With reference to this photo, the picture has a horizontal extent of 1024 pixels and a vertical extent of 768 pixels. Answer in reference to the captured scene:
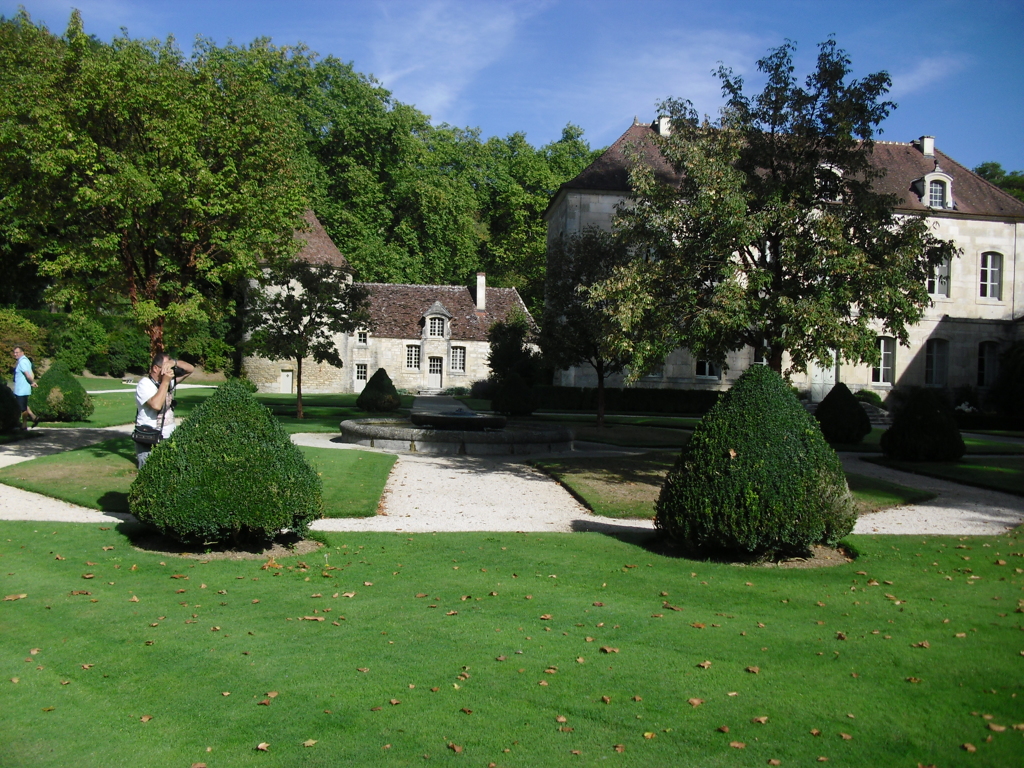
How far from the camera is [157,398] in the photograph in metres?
9.45

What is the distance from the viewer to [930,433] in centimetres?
1802

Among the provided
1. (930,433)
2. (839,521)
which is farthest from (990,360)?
(839,521)

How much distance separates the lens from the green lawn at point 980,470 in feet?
48.6

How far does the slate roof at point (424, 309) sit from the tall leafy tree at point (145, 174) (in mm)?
34390

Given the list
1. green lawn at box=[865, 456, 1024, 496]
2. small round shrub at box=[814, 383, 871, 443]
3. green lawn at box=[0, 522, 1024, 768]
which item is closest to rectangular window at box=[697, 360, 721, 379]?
small round shrub at box=[814, 383, 871, 443]

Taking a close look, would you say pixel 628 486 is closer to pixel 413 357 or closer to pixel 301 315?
pixel 301 315

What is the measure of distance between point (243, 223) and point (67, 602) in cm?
712

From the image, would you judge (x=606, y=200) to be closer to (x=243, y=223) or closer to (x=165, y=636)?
(x=243, y=223)

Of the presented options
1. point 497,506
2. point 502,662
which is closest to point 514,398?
point 497,506

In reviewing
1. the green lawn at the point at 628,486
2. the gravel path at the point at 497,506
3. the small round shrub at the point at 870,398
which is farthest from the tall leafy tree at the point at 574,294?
the small round shrub at the point at 870,398

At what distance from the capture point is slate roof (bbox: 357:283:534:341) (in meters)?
47.8

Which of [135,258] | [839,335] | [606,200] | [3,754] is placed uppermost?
[606,200]

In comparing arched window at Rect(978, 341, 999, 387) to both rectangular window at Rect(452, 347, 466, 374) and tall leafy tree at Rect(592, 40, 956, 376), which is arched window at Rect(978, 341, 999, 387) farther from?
tall leafy tree at Rect(592, 40, 956, 376)

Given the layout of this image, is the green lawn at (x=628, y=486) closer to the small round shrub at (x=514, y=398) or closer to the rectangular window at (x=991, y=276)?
the small round shrub at (x=514, y=398)
